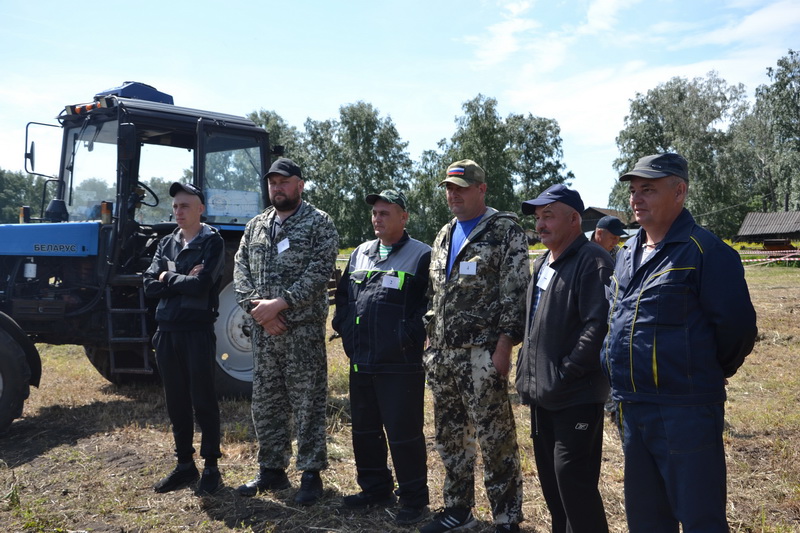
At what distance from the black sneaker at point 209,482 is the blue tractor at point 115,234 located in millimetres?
1769

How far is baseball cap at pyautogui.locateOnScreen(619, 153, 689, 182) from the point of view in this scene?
7.82ft

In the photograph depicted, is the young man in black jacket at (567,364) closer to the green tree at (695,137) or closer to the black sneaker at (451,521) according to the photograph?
the black sneaker at (451,521)

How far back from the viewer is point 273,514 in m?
3.65

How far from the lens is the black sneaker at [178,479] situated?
3.97 meters

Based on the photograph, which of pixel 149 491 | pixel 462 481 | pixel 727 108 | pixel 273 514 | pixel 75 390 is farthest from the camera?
pixel 727 108

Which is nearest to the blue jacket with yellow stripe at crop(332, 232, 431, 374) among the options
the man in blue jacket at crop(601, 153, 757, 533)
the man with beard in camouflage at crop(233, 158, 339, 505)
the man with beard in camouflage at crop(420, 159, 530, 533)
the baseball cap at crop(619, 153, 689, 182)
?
the man with beard in camouflage at crop(420, 159, 530, 533)

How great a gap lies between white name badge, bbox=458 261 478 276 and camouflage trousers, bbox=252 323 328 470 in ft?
3.83

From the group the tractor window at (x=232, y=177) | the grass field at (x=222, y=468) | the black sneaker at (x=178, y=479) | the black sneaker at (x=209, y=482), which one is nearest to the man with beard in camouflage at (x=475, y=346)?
the grass field at (x=222, y=468)

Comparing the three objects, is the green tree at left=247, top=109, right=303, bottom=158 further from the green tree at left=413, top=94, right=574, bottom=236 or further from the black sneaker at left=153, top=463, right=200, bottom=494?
the black sneaker at left=153, top=463, right=200, bottom=494

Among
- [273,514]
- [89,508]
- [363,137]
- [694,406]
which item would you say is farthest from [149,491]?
[363,137]

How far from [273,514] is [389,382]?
3.36ft

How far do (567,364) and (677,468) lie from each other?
2.00 feet

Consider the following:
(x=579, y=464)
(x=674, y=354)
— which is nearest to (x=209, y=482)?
(x=579, y=464)

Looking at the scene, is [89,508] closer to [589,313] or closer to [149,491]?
[149,491]
